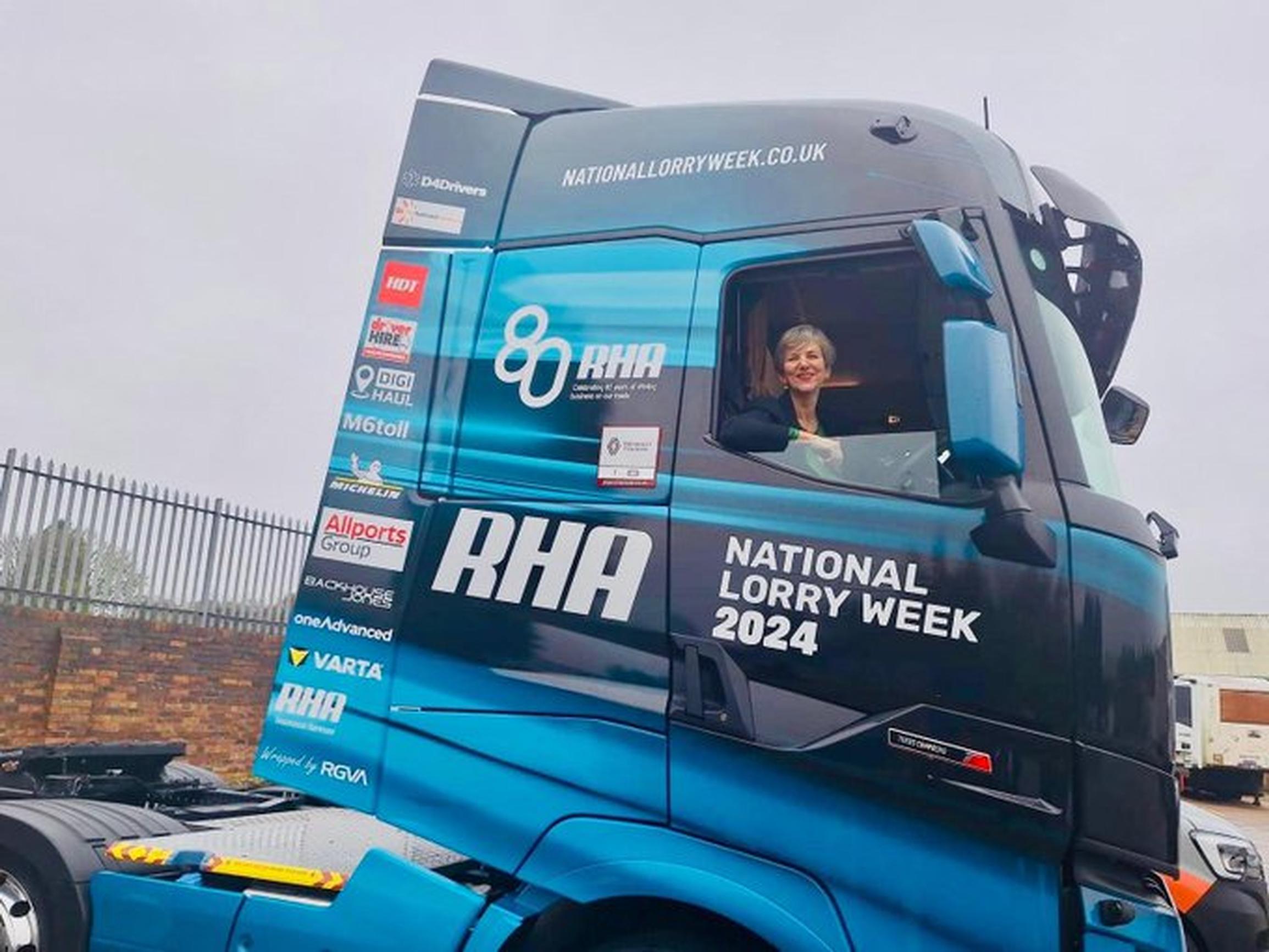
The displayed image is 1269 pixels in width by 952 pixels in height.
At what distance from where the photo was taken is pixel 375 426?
3621 millimetres

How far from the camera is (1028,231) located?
10.9 feet

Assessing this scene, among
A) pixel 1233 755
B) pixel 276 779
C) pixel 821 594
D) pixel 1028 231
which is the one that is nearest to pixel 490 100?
pixel 1028 231

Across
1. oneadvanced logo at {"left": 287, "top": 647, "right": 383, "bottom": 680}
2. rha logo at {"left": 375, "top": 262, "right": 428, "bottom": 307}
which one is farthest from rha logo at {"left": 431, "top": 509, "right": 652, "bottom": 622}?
rha logo at {"left": 375, "top": 262, "right": 428, "bottom": 307}

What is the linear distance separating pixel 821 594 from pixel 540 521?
2.90 feet

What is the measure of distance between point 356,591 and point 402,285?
41.1 inches

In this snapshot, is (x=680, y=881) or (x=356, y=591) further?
(x=356, y=591)

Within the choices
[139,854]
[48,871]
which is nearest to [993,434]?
[139,854]

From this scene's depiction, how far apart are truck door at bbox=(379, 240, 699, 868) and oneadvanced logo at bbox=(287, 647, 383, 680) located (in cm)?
9

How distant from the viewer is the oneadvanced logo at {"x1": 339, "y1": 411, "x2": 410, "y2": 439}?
11.7 feet

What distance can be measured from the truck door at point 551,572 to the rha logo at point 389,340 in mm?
254

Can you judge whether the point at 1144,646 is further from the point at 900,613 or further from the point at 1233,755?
the point at 1233,755

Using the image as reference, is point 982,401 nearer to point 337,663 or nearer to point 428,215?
point 428,215

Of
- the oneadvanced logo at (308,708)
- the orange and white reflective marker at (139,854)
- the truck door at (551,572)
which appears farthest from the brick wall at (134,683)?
the truck door at (551,572)

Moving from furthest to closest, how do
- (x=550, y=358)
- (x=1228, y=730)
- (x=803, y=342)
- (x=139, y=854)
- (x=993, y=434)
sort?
(x=1228, y=730)
(x=139, y=854)
(x=550, y=358)
(x=803, y=342)
(x=993, y=434)
